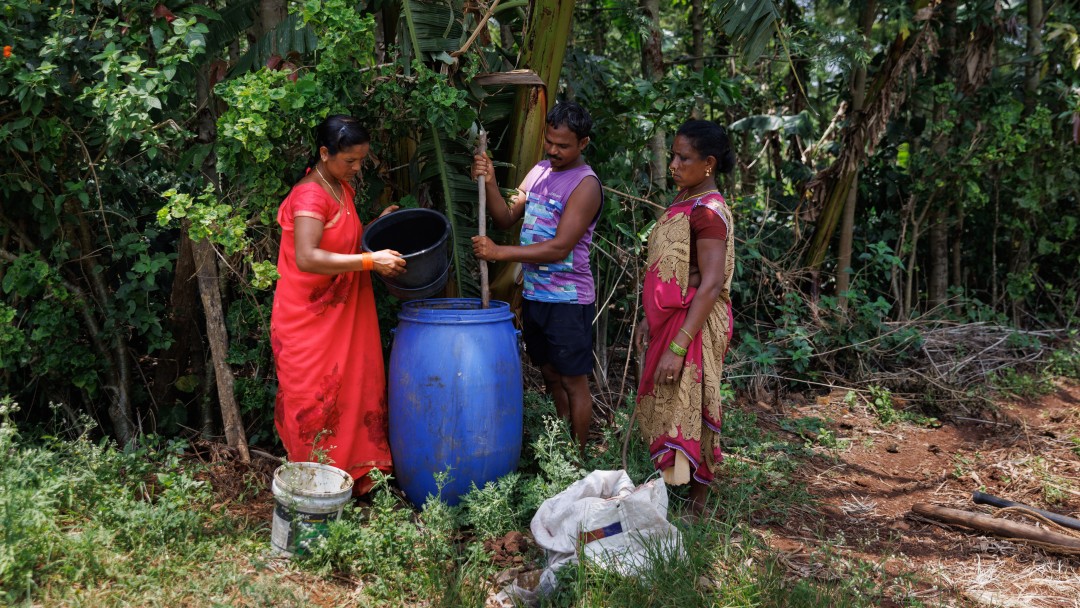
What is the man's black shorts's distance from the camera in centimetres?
371

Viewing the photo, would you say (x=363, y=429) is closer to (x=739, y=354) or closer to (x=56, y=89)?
(x=56, y=89)

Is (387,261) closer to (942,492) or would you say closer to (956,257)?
(942,492)

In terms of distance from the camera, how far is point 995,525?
3.56 metres

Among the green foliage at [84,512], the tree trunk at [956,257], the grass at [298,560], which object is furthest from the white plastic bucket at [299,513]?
the tree trunk at [956,257]

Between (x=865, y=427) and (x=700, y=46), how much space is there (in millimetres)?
3202

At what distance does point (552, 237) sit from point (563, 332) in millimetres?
421

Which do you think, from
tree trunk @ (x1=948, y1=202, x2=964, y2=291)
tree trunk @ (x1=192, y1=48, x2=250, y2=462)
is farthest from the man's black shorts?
tree trunk @ (x1=948, y1=202, x2=964, y2=291)

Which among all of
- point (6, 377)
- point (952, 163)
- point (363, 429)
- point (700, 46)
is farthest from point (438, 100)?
point (952, 163)

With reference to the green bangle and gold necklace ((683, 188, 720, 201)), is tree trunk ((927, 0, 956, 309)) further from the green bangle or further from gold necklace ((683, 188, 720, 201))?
the green bangle

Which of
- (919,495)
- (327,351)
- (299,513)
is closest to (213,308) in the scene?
(327,351)

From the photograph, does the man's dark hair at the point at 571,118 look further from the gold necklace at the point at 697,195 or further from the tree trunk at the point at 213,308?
the tree trunk at the point at 213,308

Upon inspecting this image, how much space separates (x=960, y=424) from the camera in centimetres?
523

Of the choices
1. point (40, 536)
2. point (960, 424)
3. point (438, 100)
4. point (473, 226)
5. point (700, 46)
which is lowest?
point (960, 424)

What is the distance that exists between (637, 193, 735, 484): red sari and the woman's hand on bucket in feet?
3.25
